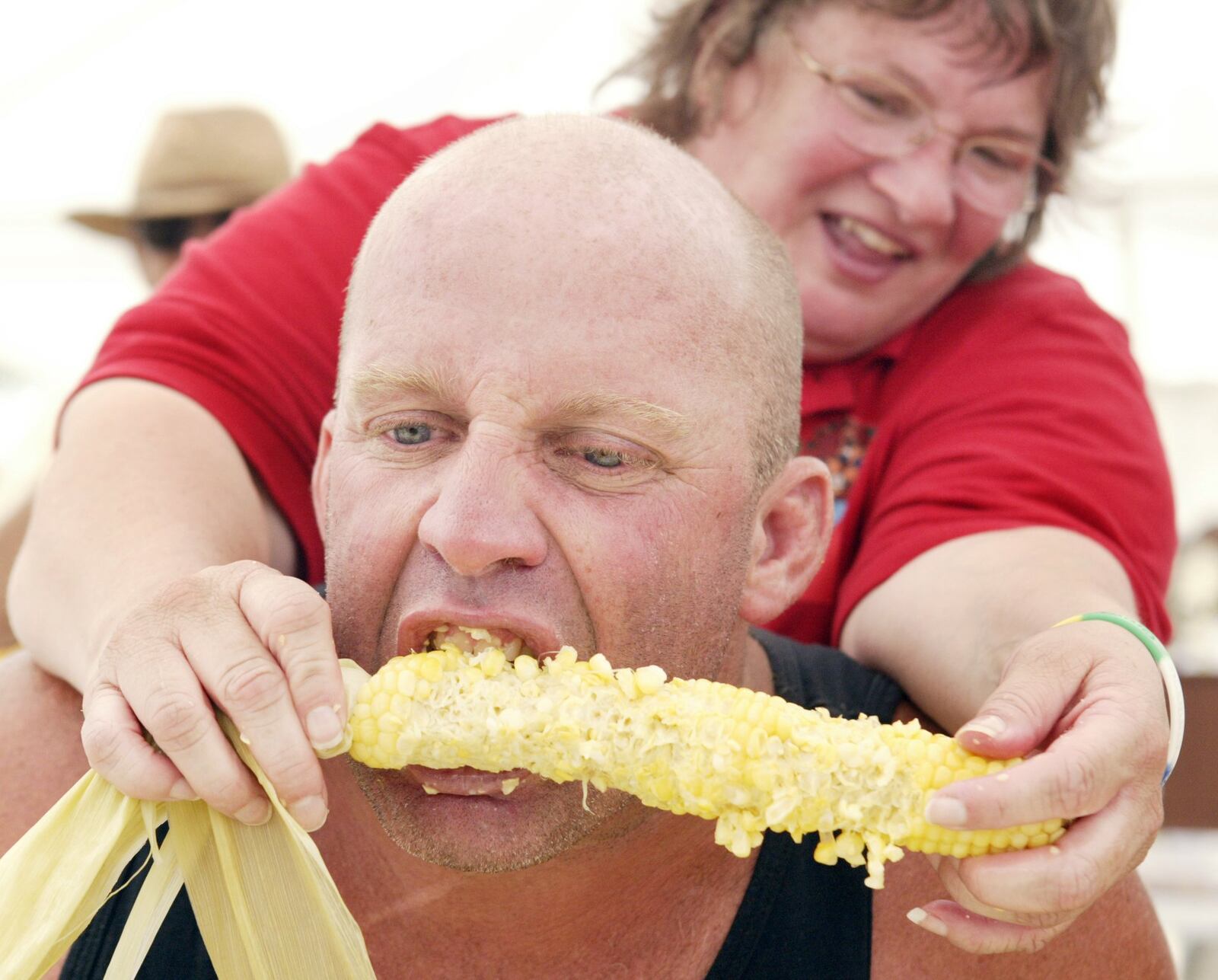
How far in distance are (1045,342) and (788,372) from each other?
37.6 inches

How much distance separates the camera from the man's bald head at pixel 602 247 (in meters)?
1.76

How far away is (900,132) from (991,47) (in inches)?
9.4

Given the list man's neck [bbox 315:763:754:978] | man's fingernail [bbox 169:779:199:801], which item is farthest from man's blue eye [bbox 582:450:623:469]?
man's fingernail [bbox 169:779:199:801]

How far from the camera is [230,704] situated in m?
1.42

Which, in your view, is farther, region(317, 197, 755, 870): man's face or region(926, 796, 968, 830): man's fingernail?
region(317, 197, 755, 870): man's face

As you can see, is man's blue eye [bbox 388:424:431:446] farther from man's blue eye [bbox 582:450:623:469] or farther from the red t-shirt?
the red t-shirt

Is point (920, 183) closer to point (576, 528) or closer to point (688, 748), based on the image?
point (576, 528)

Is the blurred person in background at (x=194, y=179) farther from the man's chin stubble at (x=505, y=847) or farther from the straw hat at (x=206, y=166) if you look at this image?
the man's chin stubble at (x=505, y=847)

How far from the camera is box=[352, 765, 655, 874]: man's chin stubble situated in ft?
5.46

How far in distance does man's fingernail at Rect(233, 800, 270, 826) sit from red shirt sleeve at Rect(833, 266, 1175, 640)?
133 cm

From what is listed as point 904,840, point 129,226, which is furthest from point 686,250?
point 129,226

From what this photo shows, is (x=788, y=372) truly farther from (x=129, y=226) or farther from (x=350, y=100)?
(x=350, y=100)

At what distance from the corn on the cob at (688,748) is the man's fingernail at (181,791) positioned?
19 centimetres

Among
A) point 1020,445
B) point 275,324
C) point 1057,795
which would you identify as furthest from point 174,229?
point 1057,795
